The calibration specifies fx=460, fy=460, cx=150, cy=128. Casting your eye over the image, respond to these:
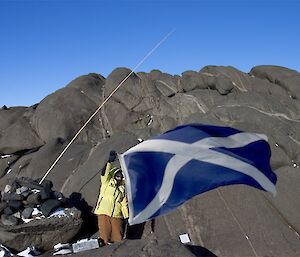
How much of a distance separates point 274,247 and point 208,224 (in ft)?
5.44

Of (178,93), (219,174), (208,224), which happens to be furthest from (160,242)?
(178,93)

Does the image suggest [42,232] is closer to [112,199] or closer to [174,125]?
[112,199]

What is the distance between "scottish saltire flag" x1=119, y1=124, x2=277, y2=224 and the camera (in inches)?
228

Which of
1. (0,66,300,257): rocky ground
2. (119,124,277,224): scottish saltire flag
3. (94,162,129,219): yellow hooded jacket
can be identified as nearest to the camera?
(119,124,277,224): scottish saltire flag

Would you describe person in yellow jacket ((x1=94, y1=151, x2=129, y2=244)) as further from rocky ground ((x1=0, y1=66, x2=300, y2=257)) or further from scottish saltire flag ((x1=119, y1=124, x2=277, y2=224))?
scottish saltire flag ((x1=119, y1=124, x2=277, y2=224))

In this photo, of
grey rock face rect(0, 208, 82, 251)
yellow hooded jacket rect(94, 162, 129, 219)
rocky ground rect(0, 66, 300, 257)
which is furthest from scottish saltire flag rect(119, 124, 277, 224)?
grey rock face rect(0, 208, 82, 251)

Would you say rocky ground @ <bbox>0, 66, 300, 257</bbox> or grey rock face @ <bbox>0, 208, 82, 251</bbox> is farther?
rocky ground @ <bbox>0, 66, 300, 257</bbox>

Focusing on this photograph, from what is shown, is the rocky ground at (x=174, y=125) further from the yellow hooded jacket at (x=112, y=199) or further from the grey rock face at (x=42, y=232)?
the yellow hooded jacket at (x=112, y=199)

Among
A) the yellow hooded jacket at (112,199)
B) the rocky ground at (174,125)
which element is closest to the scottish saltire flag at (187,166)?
the rocky ground at (174,125)

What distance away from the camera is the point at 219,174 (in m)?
6.23

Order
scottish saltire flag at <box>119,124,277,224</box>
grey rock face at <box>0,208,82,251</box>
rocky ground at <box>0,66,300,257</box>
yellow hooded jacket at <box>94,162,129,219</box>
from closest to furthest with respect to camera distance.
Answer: scottish saltire flag at <box>119,124,277,224</box>
yellow hooded jacket at <box>94,162,129,219</box>
grey rock face at <box>0,208,82,251</box>
rocky ground at <box>0,66,300,257</box>

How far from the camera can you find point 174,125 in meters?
16.8

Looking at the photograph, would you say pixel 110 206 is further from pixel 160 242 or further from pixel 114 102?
pixel 114 102

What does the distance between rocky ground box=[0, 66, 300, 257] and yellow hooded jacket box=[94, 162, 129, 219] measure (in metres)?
1.25
